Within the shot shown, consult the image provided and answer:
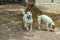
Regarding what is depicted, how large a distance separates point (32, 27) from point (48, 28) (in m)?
0.75

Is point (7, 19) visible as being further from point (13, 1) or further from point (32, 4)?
point (13, 1)

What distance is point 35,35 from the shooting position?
8047mm

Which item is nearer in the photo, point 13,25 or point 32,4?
point 13,25

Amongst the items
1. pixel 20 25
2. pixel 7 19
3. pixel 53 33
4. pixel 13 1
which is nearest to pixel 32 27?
pixel 20 25

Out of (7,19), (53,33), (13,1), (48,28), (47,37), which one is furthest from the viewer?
(13,1)

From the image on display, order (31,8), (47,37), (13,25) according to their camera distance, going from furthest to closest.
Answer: (31,8)
(13,25)
(47,37)

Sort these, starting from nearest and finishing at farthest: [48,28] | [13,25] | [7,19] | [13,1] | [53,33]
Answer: [53,33] → [48,28] → [13,25] → [7,19] → [13,1]

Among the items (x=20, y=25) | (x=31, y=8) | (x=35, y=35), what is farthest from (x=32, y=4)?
(x=35, y=35)

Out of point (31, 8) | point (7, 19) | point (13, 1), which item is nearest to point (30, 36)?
point (7, 19)

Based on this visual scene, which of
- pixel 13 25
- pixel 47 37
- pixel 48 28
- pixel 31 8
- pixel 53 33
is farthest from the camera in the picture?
pixel 31 8

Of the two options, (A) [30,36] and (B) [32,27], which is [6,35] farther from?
(B) [32,27]

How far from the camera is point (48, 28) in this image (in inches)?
351

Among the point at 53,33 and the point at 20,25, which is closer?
the point at 53,33

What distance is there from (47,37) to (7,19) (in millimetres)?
3793
